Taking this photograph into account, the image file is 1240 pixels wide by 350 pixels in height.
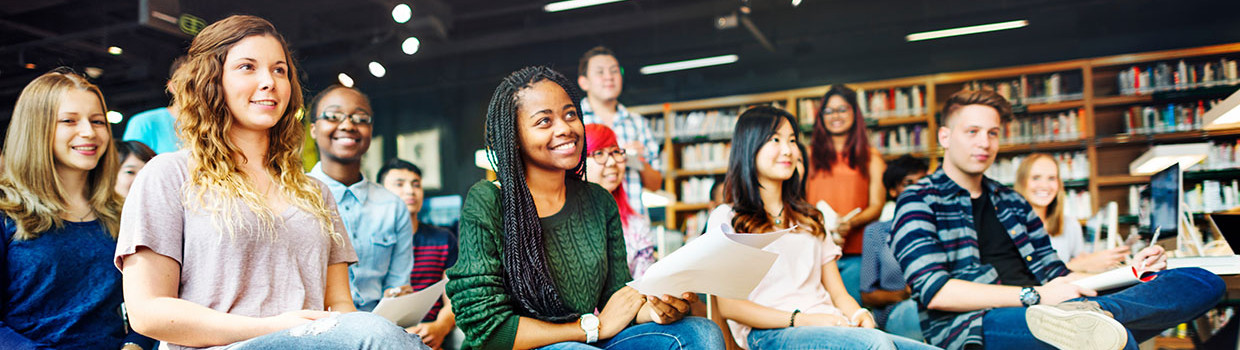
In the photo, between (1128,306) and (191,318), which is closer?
(191,318)

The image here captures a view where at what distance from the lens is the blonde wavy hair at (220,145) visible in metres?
1.49

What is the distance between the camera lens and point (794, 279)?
2340mm

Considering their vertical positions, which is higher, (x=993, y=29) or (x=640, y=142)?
(x=993, y=29)

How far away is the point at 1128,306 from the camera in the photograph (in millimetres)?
2176

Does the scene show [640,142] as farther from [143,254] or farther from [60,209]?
[143,254]

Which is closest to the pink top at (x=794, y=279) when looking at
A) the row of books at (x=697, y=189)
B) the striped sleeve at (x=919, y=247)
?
the striped sleeve at (x=919, y=247)

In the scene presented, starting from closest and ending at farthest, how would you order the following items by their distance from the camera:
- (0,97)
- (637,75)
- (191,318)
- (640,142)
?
1. (191,318)
2. (0,97)
3. (640,142)
4. (637,75)

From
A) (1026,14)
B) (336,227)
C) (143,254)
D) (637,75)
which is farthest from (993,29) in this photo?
(143,254)

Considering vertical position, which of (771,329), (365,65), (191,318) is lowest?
(771,329)

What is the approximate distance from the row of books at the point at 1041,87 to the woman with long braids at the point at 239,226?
218 inches

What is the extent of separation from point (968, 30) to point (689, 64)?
2.41 m

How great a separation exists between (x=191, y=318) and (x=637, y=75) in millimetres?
6267

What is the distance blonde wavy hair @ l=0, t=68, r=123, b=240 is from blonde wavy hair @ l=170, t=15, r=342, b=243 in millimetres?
707

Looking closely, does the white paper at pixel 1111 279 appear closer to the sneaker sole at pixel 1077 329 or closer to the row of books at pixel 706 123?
the sneaker sole at pixel 1077 329
